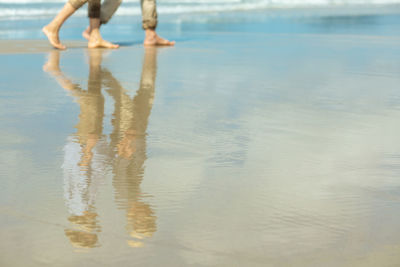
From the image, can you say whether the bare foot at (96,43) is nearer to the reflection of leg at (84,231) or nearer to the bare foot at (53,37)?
the bare foot at (53,37)

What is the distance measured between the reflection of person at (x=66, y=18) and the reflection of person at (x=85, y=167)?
7.80ft

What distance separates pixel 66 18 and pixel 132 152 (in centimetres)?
412

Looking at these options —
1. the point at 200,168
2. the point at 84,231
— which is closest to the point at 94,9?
the point at 200,168

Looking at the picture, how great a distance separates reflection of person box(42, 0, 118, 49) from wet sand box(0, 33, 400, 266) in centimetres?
162

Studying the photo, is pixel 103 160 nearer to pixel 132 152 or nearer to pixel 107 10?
pixel 132 152

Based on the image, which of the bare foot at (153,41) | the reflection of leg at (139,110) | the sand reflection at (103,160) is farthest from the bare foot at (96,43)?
the sand reflection at (103,160)

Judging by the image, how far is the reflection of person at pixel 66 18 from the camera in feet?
19.6

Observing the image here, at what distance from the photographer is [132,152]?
2.34 m

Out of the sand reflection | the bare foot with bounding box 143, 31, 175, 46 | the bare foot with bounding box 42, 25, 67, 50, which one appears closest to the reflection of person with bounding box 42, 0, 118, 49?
the bare foot with bounding box 42, 25, 67, 50

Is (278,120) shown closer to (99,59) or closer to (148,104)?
(148,104)

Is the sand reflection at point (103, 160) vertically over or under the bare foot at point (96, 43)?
over

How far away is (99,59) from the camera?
5.25 metres

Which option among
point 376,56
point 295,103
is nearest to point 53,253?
point 295,103

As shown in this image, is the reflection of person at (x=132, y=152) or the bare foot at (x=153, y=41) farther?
the bare foot at (x=153, y=41)
